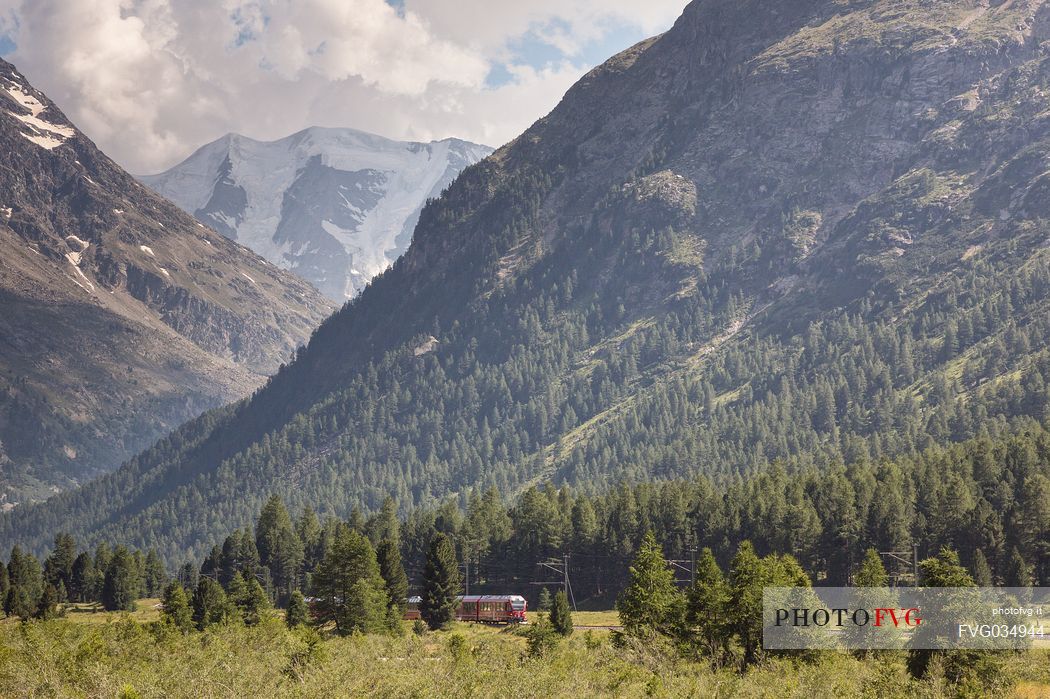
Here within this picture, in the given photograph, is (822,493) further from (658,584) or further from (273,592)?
(273,592)

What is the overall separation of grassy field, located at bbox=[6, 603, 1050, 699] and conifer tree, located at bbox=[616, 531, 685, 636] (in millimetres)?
3802

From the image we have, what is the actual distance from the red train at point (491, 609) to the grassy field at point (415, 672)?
42353 mm

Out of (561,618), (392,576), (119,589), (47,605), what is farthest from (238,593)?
(561,618)

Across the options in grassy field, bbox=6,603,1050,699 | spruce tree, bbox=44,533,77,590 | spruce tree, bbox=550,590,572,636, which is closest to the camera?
grassy field, bbox=6,603,1050,699

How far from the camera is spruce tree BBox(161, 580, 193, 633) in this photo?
413 ft

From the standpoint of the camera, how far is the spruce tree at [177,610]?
4962 inches

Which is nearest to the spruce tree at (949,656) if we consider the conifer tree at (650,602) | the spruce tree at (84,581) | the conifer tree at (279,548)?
the conifer tree at (650,602)

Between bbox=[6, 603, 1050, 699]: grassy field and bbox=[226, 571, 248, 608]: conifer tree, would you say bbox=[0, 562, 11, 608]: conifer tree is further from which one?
bbox=[6, 603, 1050, 699]: grassy field

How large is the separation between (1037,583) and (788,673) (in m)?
71.5

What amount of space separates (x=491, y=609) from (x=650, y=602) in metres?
49.4

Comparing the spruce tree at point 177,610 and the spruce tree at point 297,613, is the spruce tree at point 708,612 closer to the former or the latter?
the spruce tree at point 297,613

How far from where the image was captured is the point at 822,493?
153 metres

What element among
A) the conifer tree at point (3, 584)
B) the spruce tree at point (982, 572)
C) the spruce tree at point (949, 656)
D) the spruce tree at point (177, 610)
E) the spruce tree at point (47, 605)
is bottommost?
the spruce tree at point (949, 656)

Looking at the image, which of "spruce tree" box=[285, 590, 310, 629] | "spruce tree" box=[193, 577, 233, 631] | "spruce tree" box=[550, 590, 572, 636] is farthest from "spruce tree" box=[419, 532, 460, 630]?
"spruce tree" box=[193, 577, 233, 631]
